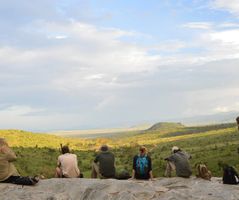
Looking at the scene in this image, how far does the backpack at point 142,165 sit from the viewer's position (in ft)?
60.4

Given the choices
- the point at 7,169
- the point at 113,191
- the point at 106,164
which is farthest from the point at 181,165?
the point at 7,169

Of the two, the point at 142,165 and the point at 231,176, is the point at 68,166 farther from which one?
the point at 231,176

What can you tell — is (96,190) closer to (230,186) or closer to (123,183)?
(123,183)

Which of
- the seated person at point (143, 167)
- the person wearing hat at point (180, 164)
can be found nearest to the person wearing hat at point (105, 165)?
the seated person at point (143, 167)

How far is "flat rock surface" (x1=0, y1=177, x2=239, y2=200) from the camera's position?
1466 centimetres

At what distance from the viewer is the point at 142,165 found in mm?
18422

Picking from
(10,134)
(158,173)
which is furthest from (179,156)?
(10,134)

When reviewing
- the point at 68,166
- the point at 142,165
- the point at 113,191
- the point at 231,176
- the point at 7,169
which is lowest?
the point at 113,191

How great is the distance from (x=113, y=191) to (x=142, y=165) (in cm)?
362

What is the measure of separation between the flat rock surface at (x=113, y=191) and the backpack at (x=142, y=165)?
2205mm

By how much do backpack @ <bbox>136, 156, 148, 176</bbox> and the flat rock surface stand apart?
2.20 m

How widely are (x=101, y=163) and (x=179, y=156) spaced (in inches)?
132

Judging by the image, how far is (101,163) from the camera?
19.1 m

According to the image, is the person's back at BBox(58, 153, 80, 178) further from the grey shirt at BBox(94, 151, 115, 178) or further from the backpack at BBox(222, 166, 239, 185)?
the backpack at BBox(222, 166, 239, 185)
